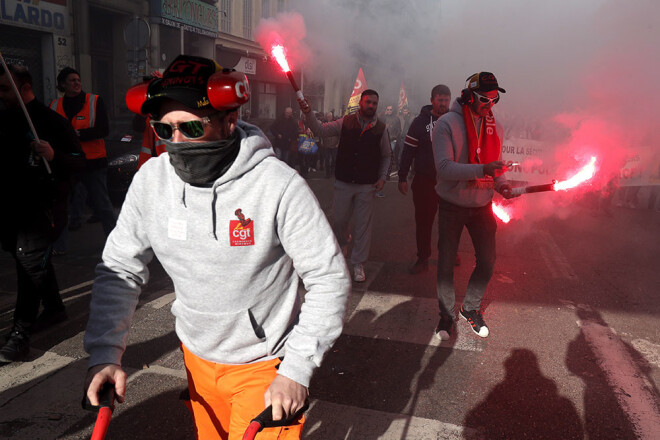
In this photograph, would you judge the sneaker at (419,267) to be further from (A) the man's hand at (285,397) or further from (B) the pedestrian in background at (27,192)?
(A) the man's hand at (285,397)

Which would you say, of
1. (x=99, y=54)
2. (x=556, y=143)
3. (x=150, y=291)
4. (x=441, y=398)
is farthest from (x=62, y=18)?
(x=441, y=398)

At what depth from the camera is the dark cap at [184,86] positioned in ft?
5.35

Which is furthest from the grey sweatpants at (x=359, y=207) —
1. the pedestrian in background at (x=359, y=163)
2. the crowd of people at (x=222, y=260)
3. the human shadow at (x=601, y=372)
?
the crowd of people at (x=222, y=260)

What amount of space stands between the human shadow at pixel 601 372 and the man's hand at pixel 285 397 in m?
2.20

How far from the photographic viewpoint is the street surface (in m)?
3.02

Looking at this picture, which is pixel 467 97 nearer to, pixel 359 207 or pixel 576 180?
pixel 576 180

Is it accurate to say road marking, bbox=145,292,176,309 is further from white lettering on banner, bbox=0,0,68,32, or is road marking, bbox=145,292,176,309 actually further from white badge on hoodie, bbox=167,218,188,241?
white lettering on banner, bbox=0,0,68,32

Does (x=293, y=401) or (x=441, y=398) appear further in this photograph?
(x=441, y=398)

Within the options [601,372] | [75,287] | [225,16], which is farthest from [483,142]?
[225,16]

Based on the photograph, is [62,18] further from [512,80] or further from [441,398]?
[441,398]

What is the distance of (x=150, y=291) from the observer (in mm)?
5105

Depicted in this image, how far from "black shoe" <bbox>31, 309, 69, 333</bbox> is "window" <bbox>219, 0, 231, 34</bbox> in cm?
1977

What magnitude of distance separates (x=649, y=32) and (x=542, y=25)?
1.57 meters

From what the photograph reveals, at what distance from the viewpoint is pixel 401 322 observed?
4.56m
